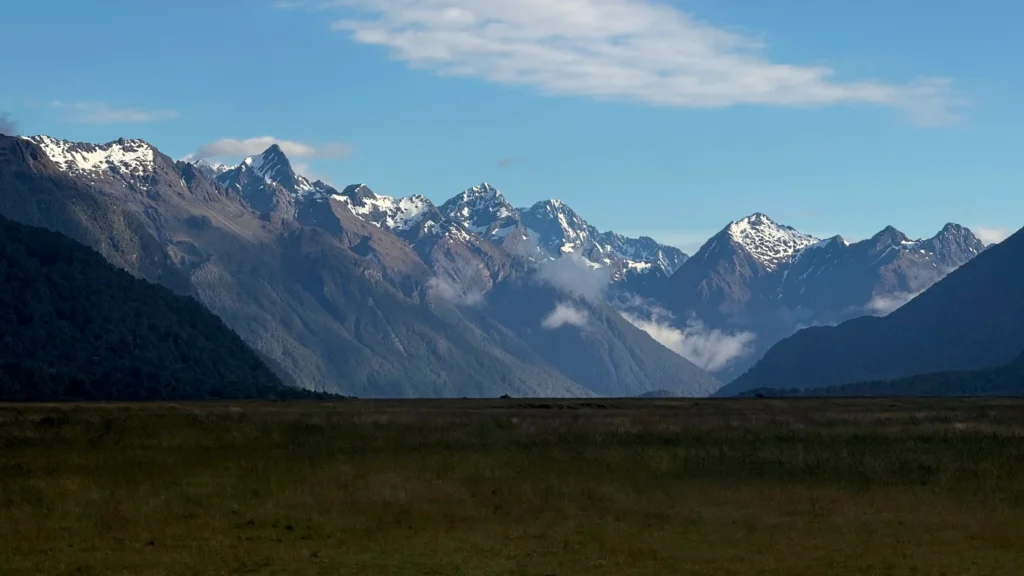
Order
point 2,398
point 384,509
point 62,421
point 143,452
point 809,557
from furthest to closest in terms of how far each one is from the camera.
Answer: point 2,398, point 62,421, point 143,452, point 384,509, point 809,557

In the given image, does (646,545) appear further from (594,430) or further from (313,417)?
(313,417)

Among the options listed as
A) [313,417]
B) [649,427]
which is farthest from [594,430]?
[313,417]

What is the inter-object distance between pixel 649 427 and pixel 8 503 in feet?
149

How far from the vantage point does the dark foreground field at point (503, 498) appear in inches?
1842

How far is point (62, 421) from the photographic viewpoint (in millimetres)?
85062

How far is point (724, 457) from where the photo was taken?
72.2 meters

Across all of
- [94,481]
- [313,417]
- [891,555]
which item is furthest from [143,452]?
[891,555]

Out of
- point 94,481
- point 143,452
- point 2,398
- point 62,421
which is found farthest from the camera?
point 2,398

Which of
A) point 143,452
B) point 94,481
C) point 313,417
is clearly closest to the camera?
point 94,481

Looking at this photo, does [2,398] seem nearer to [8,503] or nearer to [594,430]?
[594,430]

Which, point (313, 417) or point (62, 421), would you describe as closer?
point (62, 421)

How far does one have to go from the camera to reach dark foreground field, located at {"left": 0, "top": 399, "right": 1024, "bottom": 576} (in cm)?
4678

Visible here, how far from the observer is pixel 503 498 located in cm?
6016

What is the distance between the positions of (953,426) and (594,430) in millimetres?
24505
